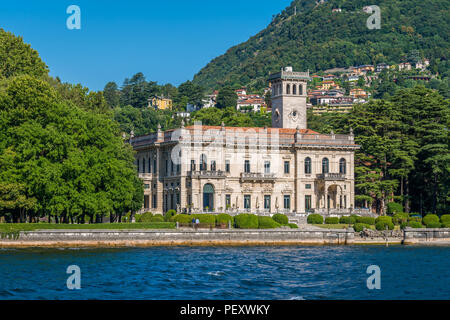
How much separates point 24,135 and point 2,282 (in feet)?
71.1

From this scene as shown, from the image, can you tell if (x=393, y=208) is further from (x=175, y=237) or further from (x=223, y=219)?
(x=175, y=237)

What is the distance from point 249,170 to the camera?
79.4 metres

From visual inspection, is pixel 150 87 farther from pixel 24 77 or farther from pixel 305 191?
pixel 24 77

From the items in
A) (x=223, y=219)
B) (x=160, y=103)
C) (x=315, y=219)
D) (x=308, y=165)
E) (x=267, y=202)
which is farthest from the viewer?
(x=160, y=103)

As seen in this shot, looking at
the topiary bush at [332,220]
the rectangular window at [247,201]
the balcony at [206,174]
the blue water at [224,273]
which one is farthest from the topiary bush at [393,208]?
the blue water at [224,273]

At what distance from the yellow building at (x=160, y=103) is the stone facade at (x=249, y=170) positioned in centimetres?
9854

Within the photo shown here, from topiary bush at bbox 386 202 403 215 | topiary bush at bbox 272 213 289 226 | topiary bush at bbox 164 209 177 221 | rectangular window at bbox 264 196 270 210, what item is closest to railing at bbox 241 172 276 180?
rectangular window at bbox 264 196 270 210

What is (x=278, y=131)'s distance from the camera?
269 ft

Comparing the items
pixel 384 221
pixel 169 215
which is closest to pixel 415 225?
pixel 384 221

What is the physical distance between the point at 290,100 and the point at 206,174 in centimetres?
1695

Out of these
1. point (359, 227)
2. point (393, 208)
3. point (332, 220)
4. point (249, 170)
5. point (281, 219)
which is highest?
point (249, 170)

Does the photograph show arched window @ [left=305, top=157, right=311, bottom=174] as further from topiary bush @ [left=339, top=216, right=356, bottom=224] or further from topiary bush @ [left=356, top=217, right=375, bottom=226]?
topiary bush @ [left=356, top=217, right=375, bottom=226]

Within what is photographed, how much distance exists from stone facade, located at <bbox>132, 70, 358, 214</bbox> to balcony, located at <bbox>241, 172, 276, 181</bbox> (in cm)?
5

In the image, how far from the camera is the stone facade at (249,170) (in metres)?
76.4
